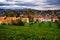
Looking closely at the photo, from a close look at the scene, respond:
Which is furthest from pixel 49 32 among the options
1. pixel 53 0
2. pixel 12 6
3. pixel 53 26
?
pixel 12 6

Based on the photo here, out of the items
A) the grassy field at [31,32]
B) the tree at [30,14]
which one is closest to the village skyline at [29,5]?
the tree at [30,14]

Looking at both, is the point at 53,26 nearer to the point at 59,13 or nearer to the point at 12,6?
the point at 59,13

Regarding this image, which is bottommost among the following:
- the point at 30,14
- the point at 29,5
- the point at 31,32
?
the point at 31,32

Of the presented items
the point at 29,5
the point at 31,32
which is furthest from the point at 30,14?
the point at 31,32

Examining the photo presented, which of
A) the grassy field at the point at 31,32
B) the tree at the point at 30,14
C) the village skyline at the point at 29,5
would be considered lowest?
the grassy field at the point at 31,32

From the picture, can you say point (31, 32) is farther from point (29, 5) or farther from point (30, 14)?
point (29, 5)

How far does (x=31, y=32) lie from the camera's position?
2.32 meters

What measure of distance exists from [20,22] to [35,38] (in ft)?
1.13

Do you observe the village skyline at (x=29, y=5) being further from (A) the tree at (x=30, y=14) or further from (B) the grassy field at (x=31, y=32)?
(B) the grassy field at (x=31, y=32)

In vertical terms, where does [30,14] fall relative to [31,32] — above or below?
above

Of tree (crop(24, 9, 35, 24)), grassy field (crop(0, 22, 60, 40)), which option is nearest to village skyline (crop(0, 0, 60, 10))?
tree (crop(24, 9, 35, 24))

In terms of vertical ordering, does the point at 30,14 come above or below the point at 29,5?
below

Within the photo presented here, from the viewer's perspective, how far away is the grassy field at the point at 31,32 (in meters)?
2.30

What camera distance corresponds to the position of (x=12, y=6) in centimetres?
239
